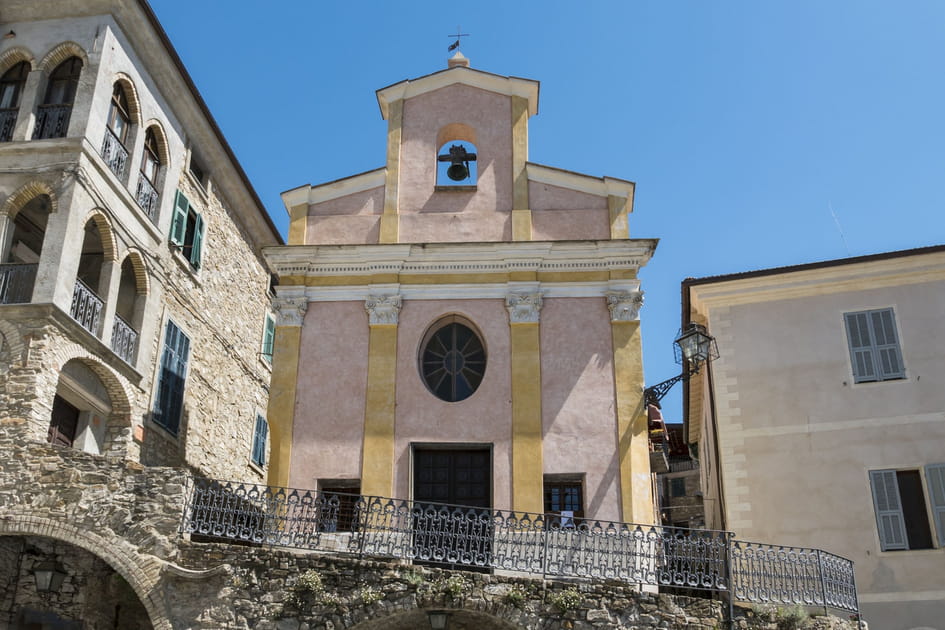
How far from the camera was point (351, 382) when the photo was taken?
18.3 meters

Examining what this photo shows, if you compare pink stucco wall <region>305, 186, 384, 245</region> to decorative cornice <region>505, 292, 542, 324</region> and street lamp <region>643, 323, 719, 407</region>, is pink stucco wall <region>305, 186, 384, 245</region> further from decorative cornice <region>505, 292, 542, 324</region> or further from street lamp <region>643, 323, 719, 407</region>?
street lamp <region>643, 323, 719, 407</region>

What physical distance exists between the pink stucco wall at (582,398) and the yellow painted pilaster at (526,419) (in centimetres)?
17

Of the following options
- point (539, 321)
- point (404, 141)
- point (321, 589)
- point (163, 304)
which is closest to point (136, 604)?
point (321, 589)

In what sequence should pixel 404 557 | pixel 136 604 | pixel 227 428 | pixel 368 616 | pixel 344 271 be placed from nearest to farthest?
pixel 368 616
pixel 404 557
pixel 136 604
pixel 344 271
pixel 227 428

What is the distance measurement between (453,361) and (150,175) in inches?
289

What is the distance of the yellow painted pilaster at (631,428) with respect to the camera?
1698 cm

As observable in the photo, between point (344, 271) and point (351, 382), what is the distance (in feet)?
7.48

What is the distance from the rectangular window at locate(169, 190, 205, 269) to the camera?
20547mm

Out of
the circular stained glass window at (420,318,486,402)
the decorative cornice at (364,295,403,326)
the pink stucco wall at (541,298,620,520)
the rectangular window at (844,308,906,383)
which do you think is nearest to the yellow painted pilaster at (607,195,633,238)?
the pink stucco wall at (541,298,620,520)

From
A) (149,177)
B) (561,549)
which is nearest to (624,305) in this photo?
(561,549)

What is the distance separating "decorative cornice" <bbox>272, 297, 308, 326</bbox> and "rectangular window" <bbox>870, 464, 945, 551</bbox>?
10.9m

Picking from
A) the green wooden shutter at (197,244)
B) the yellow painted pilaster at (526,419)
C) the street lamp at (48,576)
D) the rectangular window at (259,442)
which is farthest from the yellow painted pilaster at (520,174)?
the street lamp at (48,576)

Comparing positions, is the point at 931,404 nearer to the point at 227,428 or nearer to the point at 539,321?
the point at 539,321

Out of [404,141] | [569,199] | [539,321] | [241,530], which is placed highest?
[404,141]
